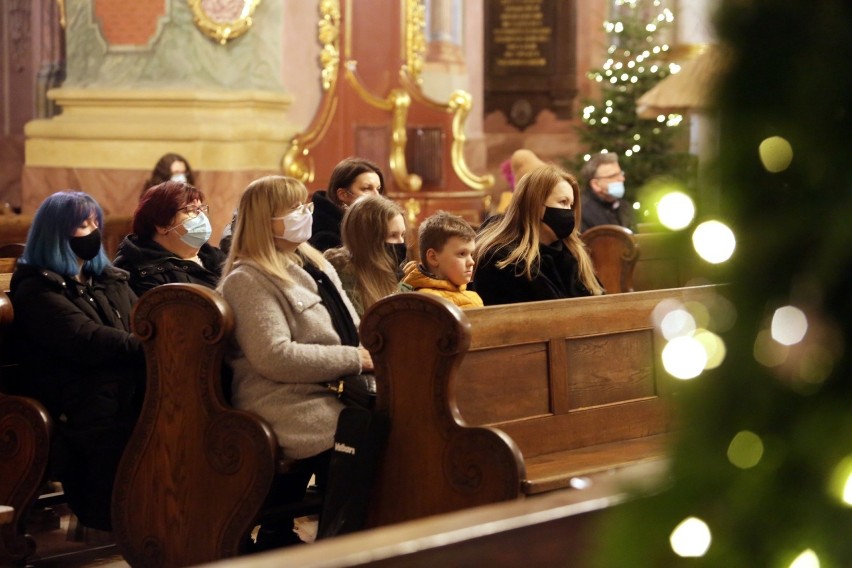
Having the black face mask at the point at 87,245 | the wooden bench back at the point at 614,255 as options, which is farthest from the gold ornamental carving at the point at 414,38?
the black face mask at the point at 87,245

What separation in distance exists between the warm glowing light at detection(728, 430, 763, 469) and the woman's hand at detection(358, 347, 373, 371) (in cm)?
331

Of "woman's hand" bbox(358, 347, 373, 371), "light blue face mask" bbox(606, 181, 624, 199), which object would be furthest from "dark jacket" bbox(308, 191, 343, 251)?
"light blue face mask" bbox(606, 181, 624, 199)

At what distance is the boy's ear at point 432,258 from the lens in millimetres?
5141

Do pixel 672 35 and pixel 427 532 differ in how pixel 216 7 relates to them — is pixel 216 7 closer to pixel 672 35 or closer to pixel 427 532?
pixel 672 35

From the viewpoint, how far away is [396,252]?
17.9 feet

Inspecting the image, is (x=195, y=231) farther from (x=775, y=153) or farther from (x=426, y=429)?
(x=775, y=153)

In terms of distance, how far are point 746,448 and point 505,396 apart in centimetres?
339

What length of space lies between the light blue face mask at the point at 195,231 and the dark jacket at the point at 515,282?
111cm

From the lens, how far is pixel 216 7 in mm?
10312

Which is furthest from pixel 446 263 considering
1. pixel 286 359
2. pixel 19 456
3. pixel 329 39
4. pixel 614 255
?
pixel 329 39

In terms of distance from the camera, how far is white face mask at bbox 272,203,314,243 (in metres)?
4.63

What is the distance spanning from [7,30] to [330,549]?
15.3 m

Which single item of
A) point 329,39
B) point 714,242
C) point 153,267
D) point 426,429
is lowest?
point 426,429

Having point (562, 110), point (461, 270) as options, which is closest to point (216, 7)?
point (461, 270)
